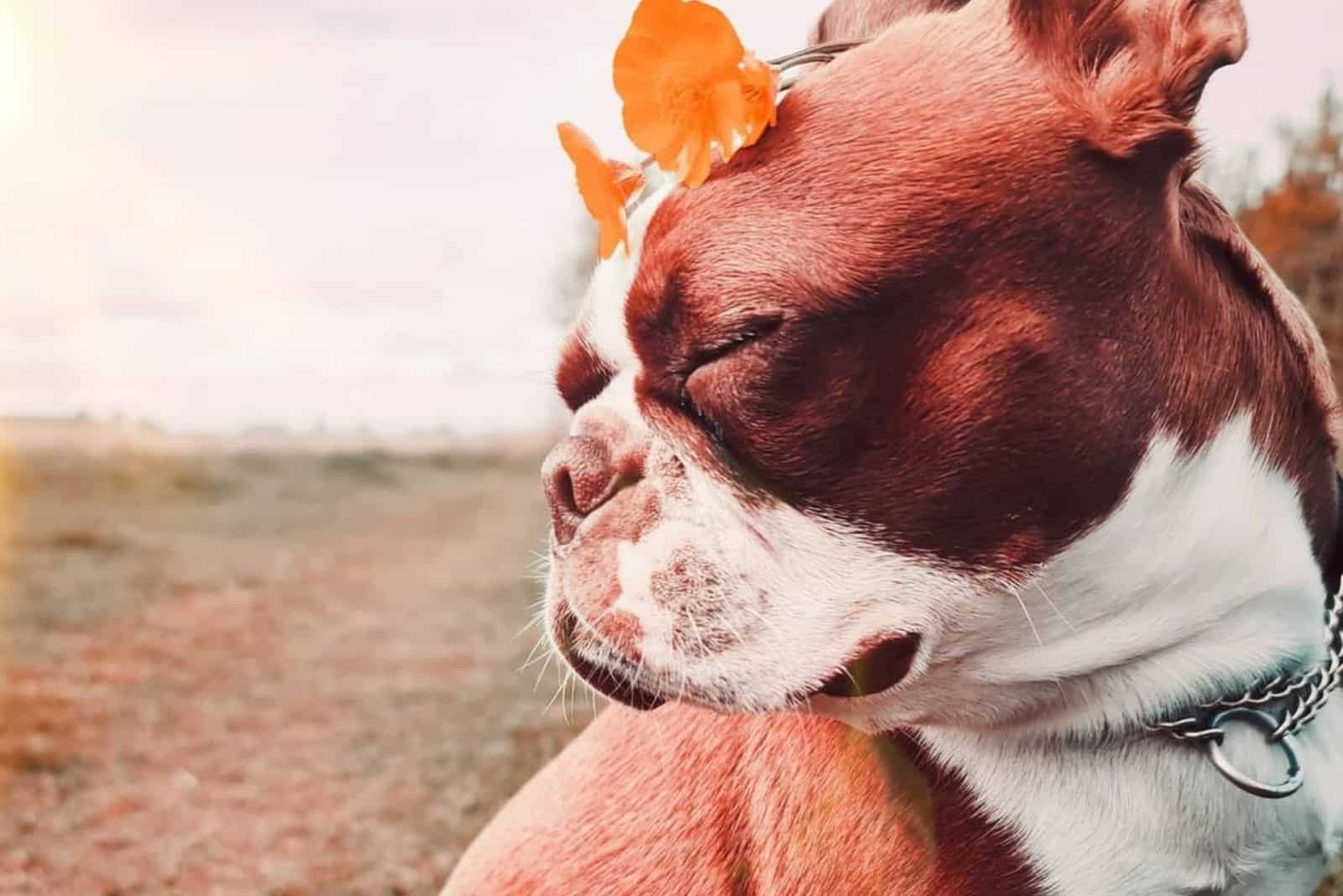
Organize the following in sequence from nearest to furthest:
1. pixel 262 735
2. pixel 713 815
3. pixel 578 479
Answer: pixel 578 479 → pixel 713 815 → pixel 262 735

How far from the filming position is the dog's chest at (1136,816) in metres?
1.26

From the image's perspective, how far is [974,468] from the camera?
43.6 inches

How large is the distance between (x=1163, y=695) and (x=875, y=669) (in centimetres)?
34

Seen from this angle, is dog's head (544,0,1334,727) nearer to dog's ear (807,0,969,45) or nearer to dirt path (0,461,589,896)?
dog's ear (807,0,969,45)

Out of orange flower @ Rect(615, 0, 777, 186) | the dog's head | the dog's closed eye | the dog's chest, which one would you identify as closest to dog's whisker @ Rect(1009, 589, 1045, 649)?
the dog's head

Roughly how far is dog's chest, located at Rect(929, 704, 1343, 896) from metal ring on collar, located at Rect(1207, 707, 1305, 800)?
0.02 metres

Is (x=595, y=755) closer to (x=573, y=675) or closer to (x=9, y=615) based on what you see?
(x=573, y=675)

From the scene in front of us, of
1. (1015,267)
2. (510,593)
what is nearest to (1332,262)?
(1015,267)

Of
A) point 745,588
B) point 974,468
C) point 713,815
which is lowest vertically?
point 713,815

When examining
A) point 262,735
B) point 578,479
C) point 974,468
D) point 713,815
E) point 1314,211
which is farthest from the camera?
point 262,735

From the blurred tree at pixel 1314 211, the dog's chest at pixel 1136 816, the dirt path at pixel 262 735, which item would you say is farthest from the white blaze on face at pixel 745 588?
the blurred tree at pixel 1314 211

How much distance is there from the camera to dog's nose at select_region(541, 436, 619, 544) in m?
1.25

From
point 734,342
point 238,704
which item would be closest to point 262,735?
point 238,704

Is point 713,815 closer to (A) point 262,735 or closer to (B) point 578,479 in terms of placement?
(B) point 578,479
